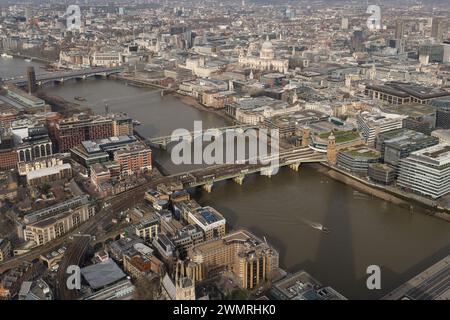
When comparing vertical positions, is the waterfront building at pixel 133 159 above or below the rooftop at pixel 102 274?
above

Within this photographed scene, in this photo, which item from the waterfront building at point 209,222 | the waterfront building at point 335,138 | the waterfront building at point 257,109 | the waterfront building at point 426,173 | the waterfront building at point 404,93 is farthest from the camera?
the waterfront building at point 404,93

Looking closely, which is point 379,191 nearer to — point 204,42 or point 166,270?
point 166,270

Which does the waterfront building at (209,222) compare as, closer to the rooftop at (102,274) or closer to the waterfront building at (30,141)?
the rooftop at (102,274)

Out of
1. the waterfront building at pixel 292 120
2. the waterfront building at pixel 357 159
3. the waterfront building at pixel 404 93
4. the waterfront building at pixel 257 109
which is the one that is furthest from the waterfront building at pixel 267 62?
the waterfront building at pixel 357 159

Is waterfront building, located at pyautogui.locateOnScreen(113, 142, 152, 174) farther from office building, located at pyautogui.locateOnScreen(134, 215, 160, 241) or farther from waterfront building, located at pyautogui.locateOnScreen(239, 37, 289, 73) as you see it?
waterfront building, located at pyautogui.locateOnScreen(239, 37, 289, 73)

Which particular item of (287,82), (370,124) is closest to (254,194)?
(370,124)

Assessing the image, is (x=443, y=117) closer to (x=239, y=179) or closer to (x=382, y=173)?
(x=382, y=173)
